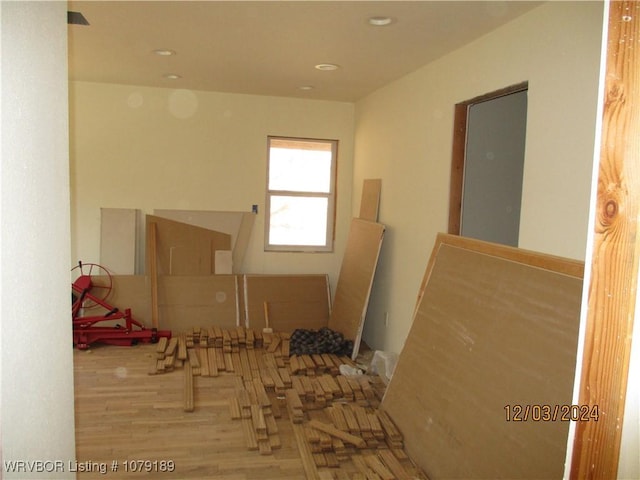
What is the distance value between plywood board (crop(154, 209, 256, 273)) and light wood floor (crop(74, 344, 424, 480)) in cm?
192

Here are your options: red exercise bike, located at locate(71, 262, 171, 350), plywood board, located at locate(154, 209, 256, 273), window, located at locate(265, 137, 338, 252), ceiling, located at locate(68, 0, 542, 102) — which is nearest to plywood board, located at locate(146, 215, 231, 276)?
plywood board, located at locate(154, 209, 256, 273)

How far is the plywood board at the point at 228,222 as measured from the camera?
20.6ft

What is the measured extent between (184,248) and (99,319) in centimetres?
121

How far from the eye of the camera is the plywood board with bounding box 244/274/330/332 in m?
6.19

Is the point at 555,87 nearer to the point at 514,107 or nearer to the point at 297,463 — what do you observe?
the point at 514,107

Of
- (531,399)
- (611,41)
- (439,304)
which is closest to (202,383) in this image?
(439,304)

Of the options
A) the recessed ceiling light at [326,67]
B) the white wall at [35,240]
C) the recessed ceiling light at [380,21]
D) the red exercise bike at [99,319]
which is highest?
the recessed ceiling light at [326,67]

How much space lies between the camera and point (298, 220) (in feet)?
22.0

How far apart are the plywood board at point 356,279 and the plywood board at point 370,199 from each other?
0.09 metres

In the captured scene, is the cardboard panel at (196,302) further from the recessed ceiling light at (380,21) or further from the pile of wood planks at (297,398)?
the recessed ceiling light at (380,21)
